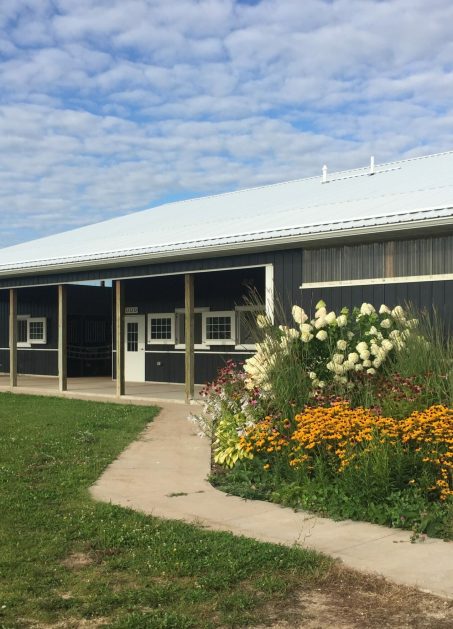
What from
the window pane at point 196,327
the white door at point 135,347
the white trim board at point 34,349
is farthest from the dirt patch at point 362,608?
the white trim board at point 34,349

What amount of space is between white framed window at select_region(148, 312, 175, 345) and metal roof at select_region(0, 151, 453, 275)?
246 centimetres

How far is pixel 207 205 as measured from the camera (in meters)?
21.8

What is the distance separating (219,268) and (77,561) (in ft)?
31.4

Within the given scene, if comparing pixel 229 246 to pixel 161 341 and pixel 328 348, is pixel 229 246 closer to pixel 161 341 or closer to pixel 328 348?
pixel 328 348

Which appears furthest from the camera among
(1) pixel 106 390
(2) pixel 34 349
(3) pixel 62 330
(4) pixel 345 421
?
(2) pixel 34 349

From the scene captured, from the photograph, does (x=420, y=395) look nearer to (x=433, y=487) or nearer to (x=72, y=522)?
(x=433, y=487)

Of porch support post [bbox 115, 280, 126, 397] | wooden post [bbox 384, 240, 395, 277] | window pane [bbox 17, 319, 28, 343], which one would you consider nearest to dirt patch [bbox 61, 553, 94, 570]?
wooden post [bbox 384, 240, 395, 277]

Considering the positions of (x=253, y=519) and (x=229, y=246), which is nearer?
(x=253, y=519)

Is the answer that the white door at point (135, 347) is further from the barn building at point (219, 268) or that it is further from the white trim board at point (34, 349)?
the white trim board at point (34, 349)

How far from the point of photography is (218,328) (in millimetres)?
18766

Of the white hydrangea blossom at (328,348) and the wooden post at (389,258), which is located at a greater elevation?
the wooden post at (389,258)

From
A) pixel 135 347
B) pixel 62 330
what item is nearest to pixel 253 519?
pixel 62 330

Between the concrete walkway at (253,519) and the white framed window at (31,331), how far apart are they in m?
16.6

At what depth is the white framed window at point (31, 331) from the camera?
25.4 metres
